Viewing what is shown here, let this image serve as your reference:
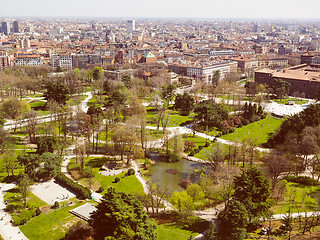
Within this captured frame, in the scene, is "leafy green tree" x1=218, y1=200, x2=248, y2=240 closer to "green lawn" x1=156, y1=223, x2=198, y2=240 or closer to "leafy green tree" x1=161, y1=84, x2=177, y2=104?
"green lawn" x1=156, y1=223, x2=198, y2=240

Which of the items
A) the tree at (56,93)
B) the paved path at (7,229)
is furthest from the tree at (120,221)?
the tree at (56,93)

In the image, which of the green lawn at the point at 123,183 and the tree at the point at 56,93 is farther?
the tree at the point at 56,93

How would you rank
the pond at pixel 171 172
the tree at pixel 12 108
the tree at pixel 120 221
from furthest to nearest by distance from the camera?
the tree at pixel 12 108, the pond at pixel 171 172, the tree at pixel 120 221

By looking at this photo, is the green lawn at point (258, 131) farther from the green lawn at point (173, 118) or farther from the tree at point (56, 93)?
the tree at point (56, 93)

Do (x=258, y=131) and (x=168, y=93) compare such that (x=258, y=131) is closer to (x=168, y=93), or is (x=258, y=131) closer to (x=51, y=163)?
(x=168, y=93)

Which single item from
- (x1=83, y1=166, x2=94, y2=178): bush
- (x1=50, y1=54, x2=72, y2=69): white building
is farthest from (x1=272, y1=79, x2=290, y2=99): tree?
(x1=50, y1=54, x2=72, y2=69): white building

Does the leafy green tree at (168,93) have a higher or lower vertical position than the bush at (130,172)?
higher

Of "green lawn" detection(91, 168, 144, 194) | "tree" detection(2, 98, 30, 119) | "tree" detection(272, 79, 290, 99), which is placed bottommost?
"green lawn" detection(91, 168, 144, 194)

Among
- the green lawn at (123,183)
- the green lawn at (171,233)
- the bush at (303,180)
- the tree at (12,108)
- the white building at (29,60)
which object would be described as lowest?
the green lawn at (171,233)
